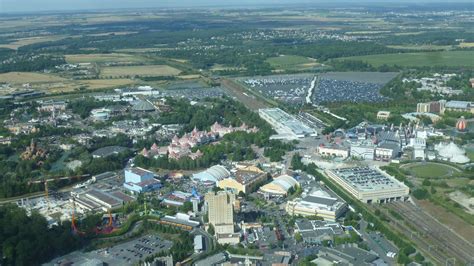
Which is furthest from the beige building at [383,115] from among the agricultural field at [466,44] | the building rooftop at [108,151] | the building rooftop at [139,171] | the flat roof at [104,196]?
the agricultural field at [466,44]

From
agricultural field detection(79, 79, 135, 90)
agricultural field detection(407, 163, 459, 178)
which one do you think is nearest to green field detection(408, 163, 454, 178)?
agricultural field detection(407, 163, 459, 178)

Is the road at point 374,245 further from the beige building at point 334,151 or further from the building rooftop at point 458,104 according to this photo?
the building rooftop at point 458,104

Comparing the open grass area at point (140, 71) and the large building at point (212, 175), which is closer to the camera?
the large building at point (212, 175)

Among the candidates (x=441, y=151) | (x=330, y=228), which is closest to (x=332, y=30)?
(x=441, y=151)

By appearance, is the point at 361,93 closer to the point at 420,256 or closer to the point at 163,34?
the point at 420,256

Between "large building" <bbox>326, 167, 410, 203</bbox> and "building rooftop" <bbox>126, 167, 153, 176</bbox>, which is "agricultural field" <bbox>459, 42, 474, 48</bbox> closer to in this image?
"large building" <bbox>326, 167, 410, 203</bbox>

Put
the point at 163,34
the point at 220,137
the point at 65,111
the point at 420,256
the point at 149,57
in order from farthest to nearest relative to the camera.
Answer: the point at 163,34
the point at 149,57
the point at 65,111
the point at 220,137
the point at 420,256
